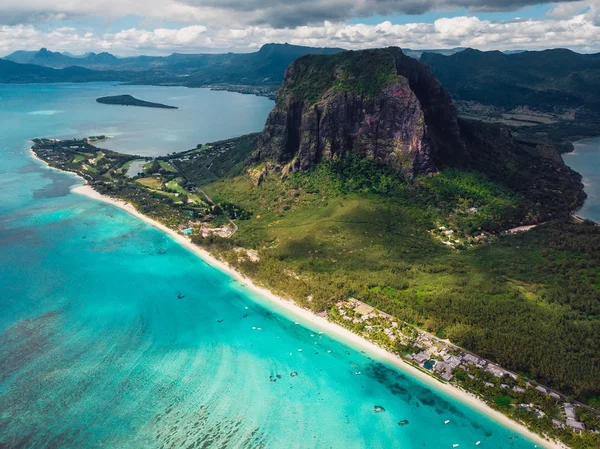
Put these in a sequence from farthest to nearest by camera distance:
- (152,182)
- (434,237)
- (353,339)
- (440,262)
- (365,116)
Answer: (152,182), (365,116), (434,237), (440,262), (353,339)

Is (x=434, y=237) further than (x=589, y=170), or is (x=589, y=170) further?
(x=589, y=170)

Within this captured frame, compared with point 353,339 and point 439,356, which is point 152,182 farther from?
point 439,356

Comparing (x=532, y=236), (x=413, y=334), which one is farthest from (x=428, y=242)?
(x=413, y=334)

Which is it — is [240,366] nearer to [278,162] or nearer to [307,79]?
[278,162]

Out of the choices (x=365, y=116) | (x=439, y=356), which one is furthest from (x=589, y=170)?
(x=439, y=356)

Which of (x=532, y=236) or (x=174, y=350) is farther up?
(x=532, y=236)

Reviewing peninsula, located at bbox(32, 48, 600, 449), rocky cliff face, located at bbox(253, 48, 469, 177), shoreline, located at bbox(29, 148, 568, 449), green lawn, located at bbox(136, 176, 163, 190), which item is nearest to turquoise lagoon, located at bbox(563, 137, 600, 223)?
peninsula, located at bbox(32, 48, 600, 449)

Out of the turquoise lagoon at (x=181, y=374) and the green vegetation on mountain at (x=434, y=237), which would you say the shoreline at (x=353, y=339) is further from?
the green vegetation on mountain at (x=434, y=237)

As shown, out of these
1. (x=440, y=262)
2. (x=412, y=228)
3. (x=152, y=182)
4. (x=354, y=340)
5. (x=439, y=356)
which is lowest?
(x=354, y=340)
